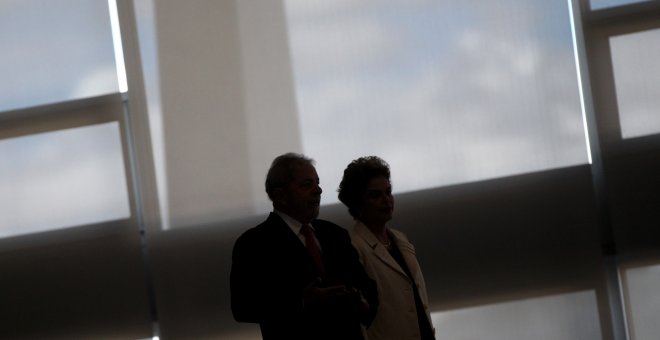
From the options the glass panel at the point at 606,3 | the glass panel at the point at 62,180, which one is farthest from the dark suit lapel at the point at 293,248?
the glass panel at the point at 606,3

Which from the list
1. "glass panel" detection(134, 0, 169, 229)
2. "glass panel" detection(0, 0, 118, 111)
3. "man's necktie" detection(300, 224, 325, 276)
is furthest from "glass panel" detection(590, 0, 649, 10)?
"man's necktie" detection(300, 224, 325, 276)

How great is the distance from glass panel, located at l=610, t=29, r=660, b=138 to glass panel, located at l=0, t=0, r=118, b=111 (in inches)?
103

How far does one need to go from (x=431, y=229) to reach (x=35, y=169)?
6.84 feet

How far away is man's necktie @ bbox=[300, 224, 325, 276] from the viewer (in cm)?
297

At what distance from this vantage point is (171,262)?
5047mm

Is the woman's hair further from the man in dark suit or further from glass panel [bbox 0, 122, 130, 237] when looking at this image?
glass panel [bbox 0, 122, 130, 237]

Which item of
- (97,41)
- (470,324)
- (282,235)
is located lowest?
(470,324)

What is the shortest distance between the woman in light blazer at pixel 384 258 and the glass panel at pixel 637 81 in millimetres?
2081

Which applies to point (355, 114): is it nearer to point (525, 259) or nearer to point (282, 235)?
point (525, 259)

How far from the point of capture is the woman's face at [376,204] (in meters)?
3.38

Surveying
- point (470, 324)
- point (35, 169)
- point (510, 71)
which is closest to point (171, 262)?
point (35, 169)

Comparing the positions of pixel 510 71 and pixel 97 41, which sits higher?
pixel 97 41

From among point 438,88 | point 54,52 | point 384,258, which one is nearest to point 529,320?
point 438,88

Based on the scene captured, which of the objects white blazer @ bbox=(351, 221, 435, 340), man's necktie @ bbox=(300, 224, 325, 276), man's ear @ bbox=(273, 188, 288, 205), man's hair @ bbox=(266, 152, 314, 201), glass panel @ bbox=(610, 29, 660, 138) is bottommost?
white blazer @ bbox=(351, 221, 435, 340)
